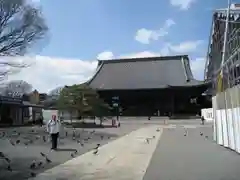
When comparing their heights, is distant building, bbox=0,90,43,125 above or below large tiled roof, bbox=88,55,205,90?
below

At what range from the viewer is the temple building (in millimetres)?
56844

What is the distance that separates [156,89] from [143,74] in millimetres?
8659

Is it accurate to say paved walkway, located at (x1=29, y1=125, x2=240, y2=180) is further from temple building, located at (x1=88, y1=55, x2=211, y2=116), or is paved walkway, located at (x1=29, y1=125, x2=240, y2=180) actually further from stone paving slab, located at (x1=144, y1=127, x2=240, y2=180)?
temple building, located at (x1=88, y1=55, x2=211, y2=116)

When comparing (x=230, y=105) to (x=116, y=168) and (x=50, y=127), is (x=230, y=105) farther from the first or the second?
(x=50, y=127)

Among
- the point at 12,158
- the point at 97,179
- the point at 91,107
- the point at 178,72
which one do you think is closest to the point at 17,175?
the point at 97,179

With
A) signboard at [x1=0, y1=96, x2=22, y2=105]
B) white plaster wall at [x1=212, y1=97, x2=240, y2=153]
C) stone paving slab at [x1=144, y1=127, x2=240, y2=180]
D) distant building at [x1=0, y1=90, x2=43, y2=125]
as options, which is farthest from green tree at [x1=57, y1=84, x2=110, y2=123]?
stone paving slab at [x1=144, y1=127, x2=240, y2=180]

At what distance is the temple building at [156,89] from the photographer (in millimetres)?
56844

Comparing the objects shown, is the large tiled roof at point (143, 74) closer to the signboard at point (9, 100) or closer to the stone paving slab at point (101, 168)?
the signboard at point (9, 100)

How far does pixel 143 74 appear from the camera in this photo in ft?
215

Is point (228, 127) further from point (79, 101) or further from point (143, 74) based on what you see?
point (143, 74)

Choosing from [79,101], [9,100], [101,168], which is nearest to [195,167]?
[101,168]

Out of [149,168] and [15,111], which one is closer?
[149,168]

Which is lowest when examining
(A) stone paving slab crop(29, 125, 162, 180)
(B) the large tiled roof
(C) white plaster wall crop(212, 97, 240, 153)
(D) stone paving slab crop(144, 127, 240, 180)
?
(D) stone paving slab crop(144, 127, 240, 180)

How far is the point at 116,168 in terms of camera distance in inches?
369
